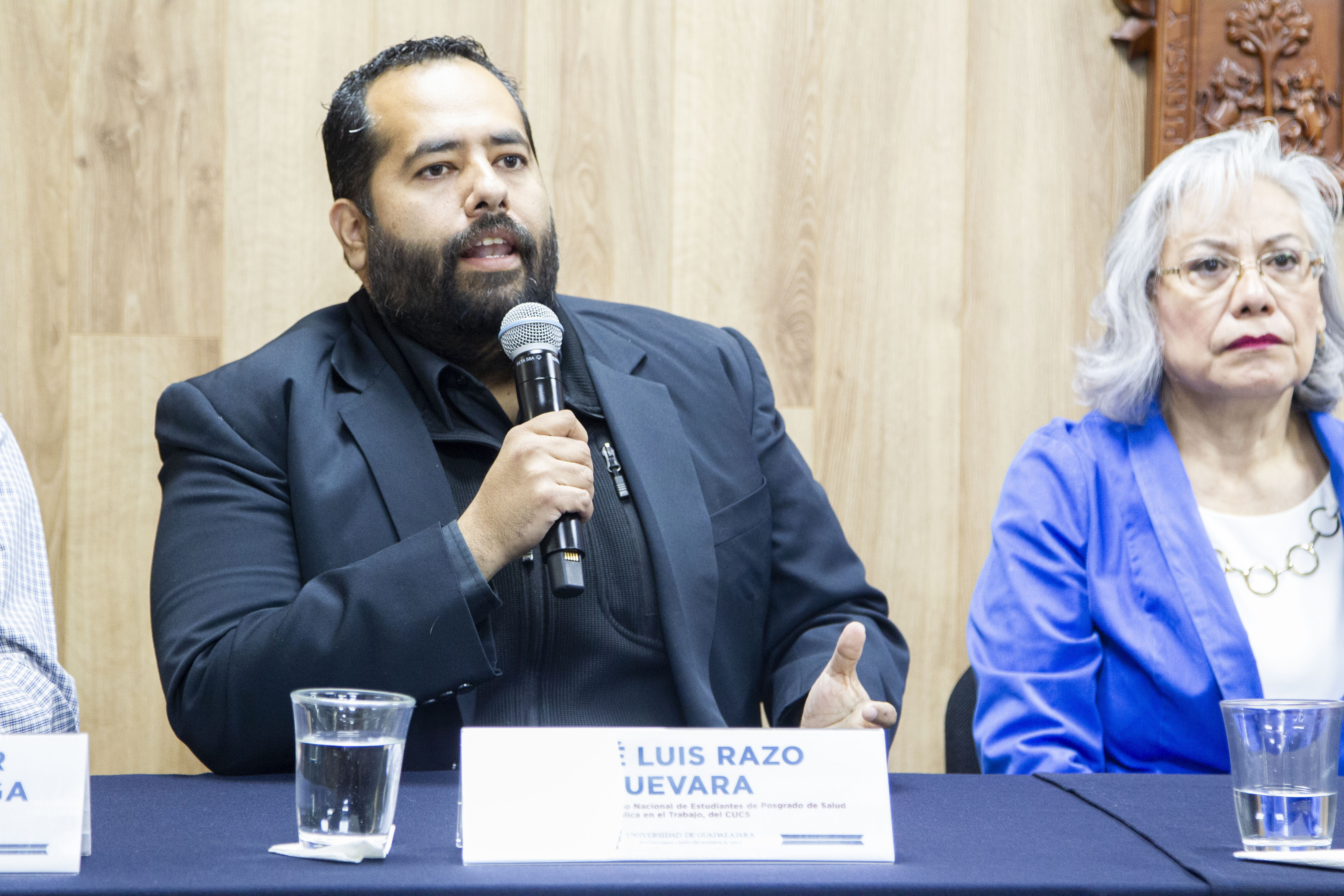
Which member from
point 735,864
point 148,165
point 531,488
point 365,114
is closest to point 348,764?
point 735,864

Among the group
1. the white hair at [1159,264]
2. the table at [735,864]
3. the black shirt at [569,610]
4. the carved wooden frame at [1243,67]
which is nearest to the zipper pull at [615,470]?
the black shirt at [569,610]

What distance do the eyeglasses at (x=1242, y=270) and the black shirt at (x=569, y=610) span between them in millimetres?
830

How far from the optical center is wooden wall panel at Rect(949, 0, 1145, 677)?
8.04 ft

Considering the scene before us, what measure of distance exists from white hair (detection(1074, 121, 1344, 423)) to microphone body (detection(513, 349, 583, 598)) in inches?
32.4

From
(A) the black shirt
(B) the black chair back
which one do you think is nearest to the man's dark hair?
(A) the black shirt

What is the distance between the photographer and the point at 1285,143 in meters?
2.44

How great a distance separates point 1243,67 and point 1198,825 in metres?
1.87

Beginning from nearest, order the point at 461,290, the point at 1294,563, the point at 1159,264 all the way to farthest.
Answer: the point at 461,290 < the point at 1294,563 < the point at 1159,264

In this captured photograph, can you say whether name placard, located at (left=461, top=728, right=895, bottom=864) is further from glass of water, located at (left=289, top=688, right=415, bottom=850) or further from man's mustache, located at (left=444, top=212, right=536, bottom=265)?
man's mustache, located at (left=444, top=212, right=536, bottom=265)

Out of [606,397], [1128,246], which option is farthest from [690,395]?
[1128,246]

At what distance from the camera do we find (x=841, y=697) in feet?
4.18

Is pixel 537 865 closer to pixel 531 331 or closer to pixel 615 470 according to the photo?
pixel 531 331

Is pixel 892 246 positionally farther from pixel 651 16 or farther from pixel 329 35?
pixel 329 35

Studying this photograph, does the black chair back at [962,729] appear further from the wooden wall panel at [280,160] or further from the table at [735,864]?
the wooden wall panel at [280,160]
